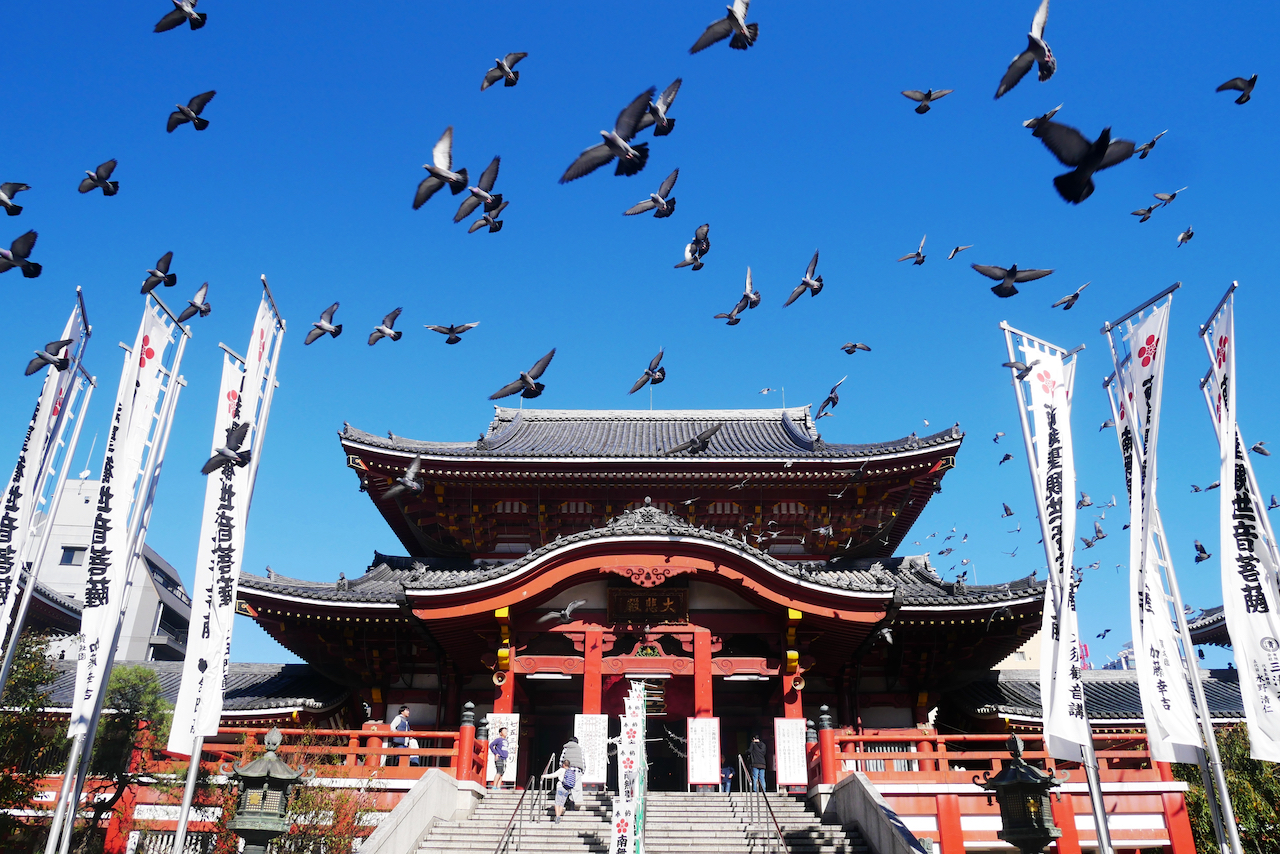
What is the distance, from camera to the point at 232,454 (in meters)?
11.7

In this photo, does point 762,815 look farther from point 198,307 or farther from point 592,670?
point 198,307

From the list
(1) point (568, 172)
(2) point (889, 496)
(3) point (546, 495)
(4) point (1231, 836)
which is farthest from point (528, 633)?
(4) point (1231, 836)

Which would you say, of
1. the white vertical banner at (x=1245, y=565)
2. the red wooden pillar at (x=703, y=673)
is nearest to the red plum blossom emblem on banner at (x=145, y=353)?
the red wooden pillar at (x=703, y=673)

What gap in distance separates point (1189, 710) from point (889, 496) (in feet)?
32.6

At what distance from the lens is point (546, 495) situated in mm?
20234

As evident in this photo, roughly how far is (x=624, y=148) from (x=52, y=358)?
949 cm

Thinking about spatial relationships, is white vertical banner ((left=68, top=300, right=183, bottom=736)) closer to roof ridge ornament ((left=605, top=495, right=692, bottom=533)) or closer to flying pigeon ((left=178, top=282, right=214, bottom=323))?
flying pigeon ((left=178, top=282, right=214, bottom=323))

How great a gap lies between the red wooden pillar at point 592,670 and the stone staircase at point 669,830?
214cm

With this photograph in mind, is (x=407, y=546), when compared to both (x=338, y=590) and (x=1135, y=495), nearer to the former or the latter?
(x=338, y=590)

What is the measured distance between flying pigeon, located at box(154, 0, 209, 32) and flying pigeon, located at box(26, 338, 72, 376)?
5304 millimetres

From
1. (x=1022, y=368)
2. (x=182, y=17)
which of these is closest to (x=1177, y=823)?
(x=1022, y=368)

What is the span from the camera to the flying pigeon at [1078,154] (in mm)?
8109

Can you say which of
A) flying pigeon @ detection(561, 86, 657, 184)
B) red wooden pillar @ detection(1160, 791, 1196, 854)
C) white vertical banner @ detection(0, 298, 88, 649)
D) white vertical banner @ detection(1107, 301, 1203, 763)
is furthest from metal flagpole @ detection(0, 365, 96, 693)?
red wooden pillar @ detection(1160, 791, 1196, 854)

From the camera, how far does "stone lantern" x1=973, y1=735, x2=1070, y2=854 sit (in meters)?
9.97
